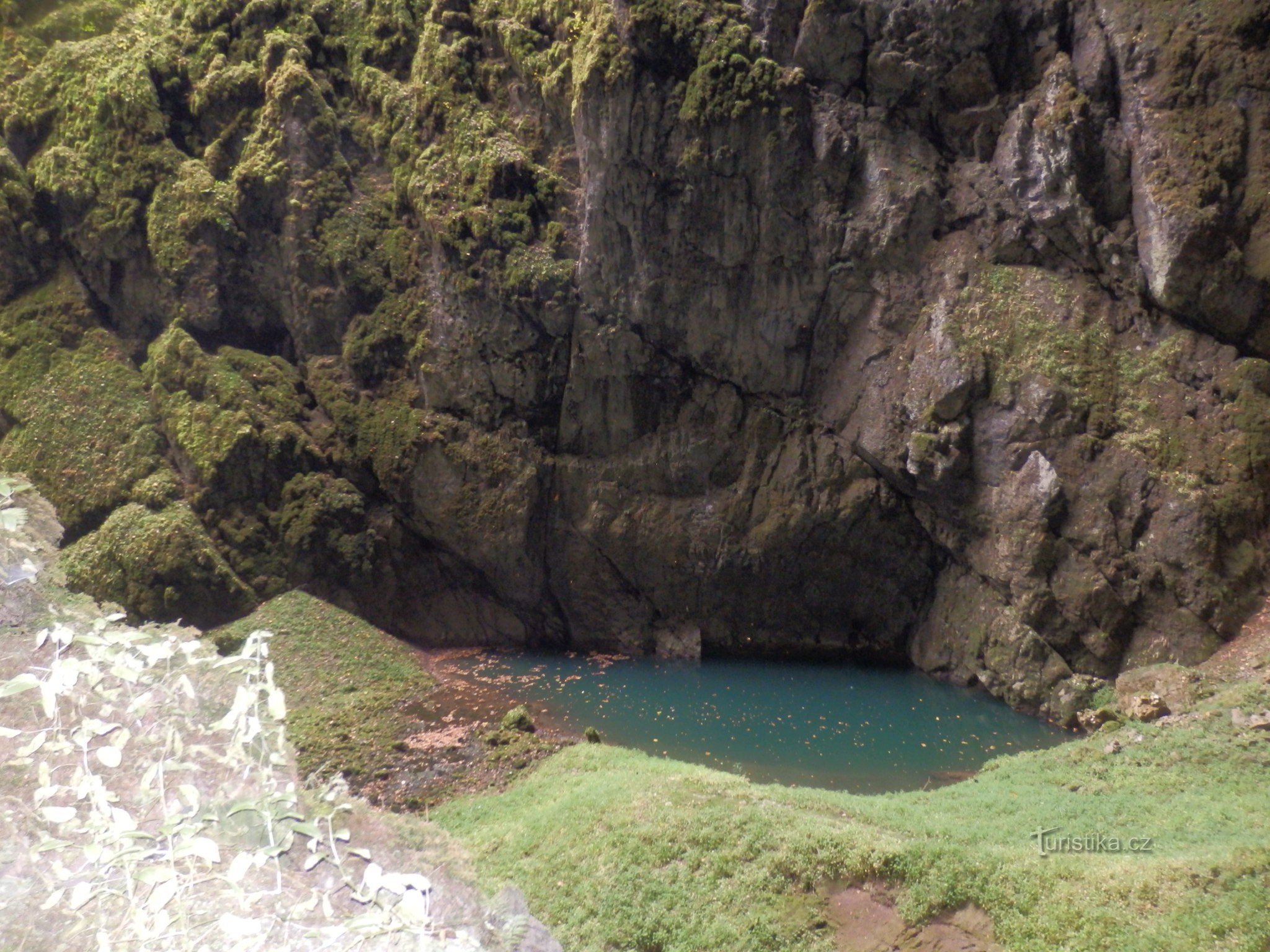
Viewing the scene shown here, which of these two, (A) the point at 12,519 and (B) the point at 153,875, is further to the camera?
(A) the point at 12,519

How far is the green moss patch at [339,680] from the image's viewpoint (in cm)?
699

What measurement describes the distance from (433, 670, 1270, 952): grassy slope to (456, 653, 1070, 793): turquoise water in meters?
2.26

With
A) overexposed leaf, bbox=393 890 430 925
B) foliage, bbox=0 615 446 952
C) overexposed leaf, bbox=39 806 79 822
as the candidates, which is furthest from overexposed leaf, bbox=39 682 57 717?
overexposed leaf, bbox=393 890 430 925

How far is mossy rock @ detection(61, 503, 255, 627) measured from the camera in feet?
15.0

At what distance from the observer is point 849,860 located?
6355 mm

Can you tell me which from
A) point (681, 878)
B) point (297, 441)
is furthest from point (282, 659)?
point (297, 441)

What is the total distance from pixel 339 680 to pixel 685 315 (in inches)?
378

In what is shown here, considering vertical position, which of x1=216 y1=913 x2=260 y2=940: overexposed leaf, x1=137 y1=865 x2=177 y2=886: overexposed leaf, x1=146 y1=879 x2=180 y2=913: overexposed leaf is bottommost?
x1=216 y1=913 x2=260 y2=940: overexposed leaf

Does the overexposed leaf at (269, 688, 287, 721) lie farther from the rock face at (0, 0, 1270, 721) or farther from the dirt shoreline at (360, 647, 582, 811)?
the rock face at (0, 0, 1270, 721)

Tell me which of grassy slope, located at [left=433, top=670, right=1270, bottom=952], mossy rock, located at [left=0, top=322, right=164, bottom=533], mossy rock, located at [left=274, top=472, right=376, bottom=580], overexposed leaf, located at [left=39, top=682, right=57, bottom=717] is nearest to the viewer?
overexposed leaf, located at [left=39, top=682, right=57, bottom=717]

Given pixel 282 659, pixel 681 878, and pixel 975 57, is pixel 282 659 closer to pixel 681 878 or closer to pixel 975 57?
pixel 681 878

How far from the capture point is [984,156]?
50.4 feet

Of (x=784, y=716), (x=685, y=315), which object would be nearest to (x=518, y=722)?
(x=784, y=716)

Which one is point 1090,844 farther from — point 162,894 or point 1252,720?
point 162,894
